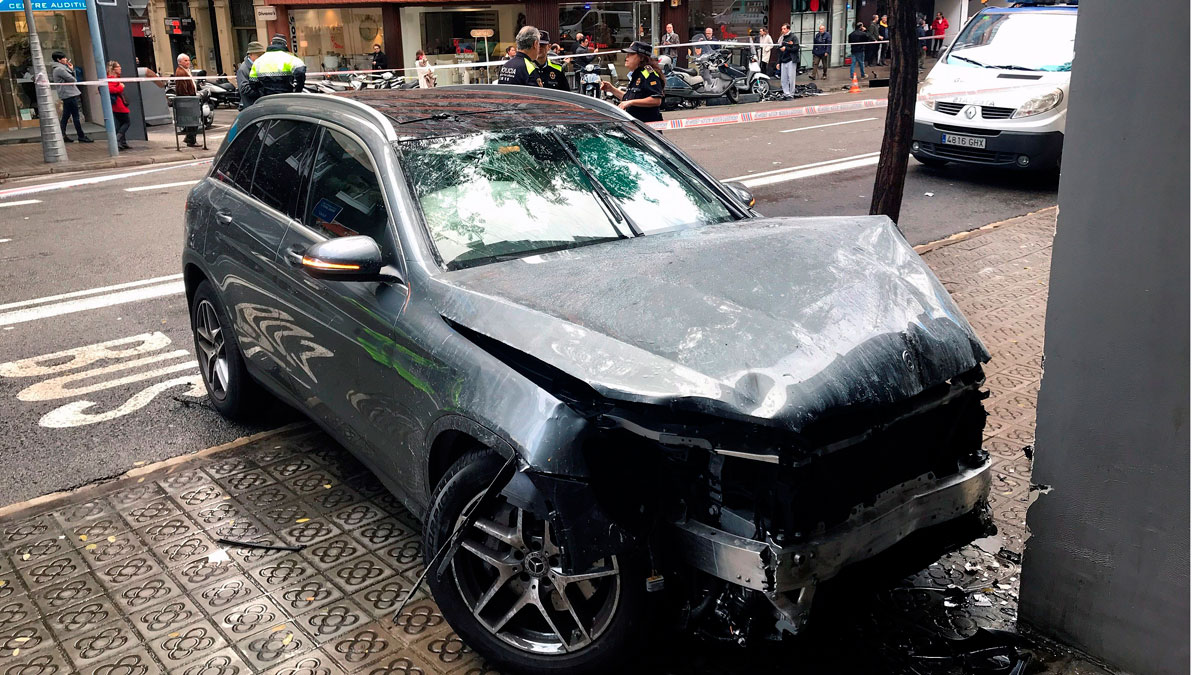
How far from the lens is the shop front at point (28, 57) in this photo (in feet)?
66.7

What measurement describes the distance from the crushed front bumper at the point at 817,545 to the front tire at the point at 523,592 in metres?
0.21

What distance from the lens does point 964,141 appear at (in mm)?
12164

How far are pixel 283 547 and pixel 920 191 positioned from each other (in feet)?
31.8

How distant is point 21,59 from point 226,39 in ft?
51.2

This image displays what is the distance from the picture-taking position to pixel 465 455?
3301mm

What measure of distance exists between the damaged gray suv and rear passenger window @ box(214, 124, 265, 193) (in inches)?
39.6

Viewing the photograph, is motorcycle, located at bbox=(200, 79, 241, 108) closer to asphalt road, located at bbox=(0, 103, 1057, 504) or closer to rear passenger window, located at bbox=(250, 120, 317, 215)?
asphalt road, located at bbox=(0, 103, 1057, 504)

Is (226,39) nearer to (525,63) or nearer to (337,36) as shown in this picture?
(337,36)

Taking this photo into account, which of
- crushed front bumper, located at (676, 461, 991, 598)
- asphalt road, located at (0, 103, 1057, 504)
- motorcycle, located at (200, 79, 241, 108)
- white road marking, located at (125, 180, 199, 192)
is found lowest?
white road marking, located at (125, 180, 199, 192)

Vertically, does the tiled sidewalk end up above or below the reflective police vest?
below

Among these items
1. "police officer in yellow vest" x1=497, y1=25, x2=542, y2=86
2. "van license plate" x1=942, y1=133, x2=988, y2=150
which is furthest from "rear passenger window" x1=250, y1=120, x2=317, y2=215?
"van license plate" x1=942, y1=133, x2=988, y2=150

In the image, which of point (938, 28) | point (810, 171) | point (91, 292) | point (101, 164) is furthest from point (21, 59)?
point (938, 28)

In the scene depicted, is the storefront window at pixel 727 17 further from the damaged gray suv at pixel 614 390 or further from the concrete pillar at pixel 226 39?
the damaged gray suv at pixel 614 390

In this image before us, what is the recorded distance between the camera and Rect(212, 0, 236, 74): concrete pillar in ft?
117
